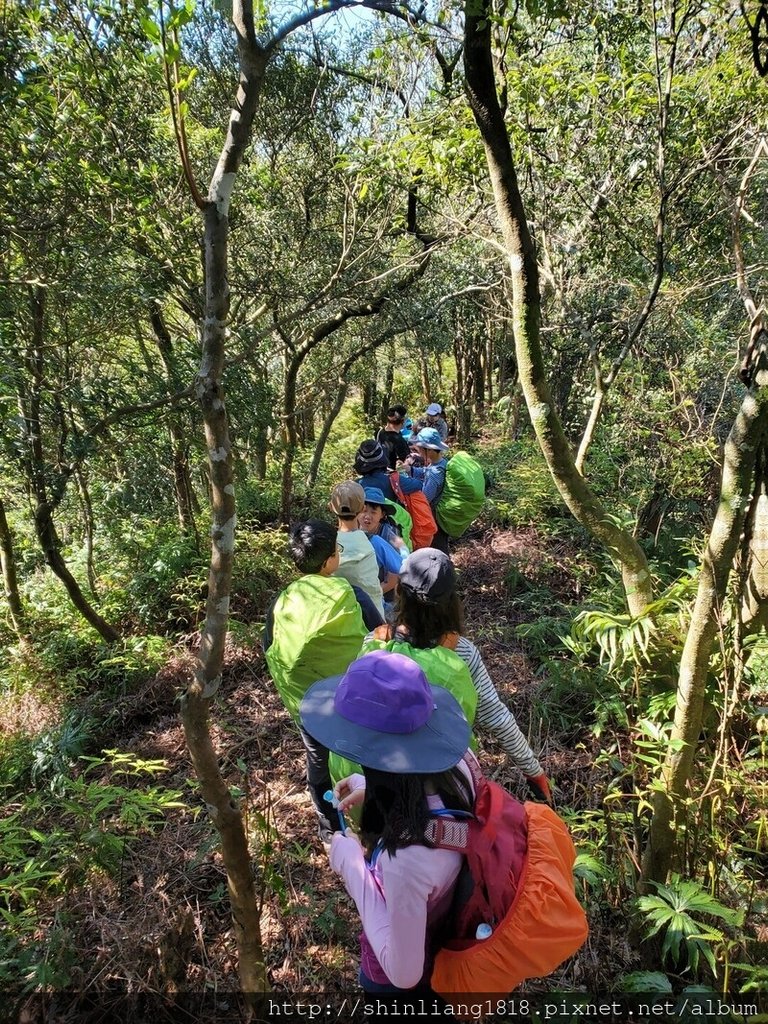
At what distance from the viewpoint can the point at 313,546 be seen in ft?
9.76

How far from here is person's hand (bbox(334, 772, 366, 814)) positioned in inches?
75.2

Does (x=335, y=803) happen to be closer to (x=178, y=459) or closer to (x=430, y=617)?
(x=430, y=617)

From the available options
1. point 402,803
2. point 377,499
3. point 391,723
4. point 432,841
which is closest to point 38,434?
point 377,499

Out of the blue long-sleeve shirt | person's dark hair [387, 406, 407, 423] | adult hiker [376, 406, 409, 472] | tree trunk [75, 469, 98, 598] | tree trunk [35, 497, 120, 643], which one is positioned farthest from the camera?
person's dark hair [387, 406, 407, 423]

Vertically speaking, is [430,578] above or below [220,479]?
below

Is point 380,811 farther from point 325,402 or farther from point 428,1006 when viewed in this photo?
point 325,402

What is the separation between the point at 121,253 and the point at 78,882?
5.26m

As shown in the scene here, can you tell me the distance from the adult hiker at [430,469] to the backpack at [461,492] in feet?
0.25

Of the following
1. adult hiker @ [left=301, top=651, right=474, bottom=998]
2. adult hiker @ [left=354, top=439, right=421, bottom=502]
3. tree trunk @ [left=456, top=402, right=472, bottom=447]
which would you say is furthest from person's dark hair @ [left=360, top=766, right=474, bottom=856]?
tree trunk @ [left=456, top=402, right=472, bottom=447]

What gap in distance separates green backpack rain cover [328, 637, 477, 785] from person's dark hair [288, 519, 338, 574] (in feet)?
2.81

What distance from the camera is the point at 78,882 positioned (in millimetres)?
3041

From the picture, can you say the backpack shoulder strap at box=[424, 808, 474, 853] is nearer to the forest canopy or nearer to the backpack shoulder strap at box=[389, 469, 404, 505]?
the forest canopy

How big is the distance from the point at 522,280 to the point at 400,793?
2.21 m

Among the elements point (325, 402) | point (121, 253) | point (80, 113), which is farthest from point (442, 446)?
point (325, 402)
